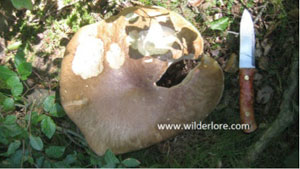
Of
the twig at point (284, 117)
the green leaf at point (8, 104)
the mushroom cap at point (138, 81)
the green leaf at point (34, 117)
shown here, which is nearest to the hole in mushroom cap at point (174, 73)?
the mushroom cap at point (138, 81)

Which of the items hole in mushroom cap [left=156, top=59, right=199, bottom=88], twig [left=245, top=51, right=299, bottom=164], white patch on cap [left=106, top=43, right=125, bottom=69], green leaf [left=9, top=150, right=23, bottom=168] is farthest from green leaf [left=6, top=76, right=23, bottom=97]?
twig [left=245, top=51, right=299, bottom=164]

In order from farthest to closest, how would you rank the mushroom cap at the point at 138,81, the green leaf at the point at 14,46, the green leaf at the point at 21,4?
1. the green leaf at the point at 14,46
2. the green leaf at the point at 21,4
3. the mushroom cap at the point at 138,81

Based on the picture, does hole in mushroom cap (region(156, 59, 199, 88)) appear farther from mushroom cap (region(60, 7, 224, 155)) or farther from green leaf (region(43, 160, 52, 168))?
green leaf (region(43, 160, 52, 168))

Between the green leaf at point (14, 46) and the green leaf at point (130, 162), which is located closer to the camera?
the green leaf at point (130, 162)

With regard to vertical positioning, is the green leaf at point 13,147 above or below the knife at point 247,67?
below

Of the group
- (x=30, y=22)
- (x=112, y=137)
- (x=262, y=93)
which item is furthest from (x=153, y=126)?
(x=30, y=22)

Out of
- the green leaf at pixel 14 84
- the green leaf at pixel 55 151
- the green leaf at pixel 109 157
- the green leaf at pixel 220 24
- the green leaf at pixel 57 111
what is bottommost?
the green leaf at pixel 55 151

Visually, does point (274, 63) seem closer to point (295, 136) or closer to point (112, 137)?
point (295, 136)

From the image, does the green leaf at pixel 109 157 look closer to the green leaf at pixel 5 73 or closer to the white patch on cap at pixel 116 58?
the white patch on cap at pixel 116 58
